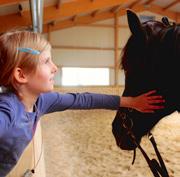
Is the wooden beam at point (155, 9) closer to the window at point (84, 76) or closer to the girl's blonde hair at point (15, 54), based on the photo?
the window at point (84, 76)

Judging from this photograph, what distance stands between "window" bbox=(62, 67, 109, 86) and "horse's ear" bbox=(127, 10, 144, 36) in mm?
7287

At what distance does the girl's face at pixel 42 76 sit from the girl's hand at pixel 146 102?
25 centimetres

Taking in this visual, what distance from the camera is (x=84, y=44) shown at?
830cm

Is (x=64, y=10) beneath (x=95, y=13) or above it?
above

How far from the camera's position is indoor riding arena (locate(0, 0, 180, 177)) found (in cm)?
124

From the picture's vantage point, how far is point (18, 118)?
645 mm

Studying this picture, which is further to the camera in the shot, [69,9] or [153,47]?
[69,9]

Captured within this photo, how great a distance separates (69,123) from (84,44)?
200 inches

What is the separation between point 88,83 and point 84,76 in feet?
0.79

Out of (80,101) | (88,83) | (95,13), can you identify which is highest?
(80,101)

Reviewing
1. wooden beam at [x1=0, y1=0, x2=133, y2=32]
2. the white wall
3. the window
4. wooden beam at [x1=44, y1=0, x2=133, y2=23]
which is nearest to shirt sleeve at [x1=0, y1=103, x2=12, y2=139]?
wooden beam at [x1=0, y1=0, x2=133, y2=32]

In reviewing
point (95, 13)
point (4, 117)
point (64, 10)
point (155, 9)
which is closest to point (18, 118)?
point (4, 117)

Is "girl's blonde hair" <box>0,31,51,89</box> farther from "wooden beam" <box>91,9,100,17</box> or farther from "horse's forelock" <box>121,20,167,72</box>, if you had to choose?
"wooden beam" <box>91,9,100,17</box>

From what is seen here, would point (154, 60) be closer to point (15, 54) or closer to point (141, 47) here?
point (141, 47)
